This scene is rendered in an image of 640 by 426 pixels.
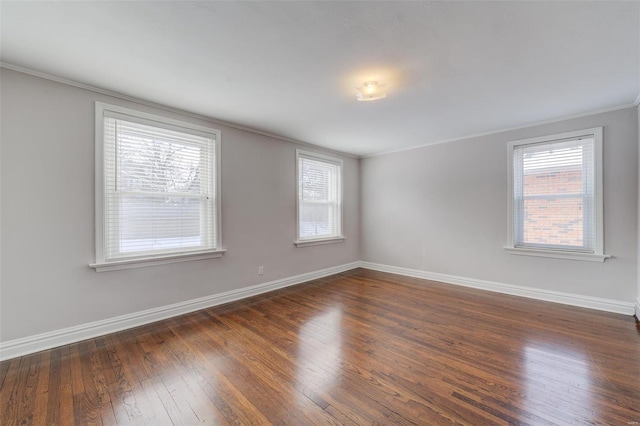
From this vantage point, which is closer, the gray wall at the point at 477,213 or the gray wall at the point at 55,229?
the gray wall at the point at 55,229

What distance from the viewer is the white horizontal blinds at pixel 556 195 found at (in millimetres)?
3389

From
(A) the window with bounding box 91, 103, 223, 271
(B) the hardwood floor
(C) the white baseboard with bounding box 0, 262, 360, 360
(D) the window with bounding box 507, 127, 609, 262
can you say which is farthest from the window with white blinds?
(A) the window with bounding box 91, 103, 223, 271

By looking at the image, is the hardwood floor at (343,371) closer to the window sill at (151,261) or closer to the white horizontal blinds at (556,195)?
the window sill at (151,261)

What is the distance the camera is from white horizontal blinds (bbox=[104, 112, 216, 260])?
8.97ft

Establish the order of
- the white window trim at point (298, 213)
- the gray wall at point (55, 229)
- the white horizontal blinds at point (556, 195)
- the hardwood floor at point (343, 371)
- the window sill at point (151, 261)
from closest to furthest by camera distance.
A: the hardwood floor at point (343, 371) < the gray wall at point (55, 229) < the window sill at point (151, 261) < the white horizontal blinds at point (556, 195) < the white window trim at point (298, 213)

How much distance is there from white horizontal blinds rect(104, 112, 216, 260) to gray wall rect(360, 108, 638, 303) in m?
3.35

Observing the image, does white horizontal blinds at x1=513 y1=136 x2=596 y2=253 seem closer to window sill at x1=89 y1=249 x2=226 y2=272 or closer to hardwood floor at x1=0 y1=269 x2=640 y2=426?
hardwood floor at x1=0 y1=269 x2=640 y2=426

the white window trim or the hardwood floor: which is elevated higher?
the white window trim

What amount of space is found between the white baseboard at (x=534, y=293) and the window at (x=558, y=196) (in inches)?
20.3

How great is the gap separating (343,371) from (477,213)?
342 cm

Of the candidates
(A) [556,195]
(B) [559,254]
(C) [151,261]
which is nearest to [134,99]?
(C) [151,261]

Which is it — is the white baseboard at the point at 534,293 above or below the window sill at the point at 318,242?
below

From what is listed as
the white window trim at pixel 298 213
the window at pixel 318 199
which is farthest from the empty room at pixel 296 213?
the window at pixel 318 199

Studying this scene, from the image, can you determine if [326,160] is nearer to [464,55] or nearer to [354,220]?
[354,220]
